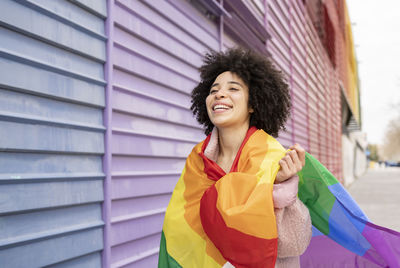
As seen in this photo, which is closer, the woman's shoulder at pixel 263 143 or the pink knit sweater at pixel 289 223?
the pink knit sweater at pixel 289 223

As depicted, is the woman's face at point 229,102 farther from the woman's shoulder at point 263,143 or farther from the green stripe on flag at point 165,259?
the green stripe on flag at point 165,259

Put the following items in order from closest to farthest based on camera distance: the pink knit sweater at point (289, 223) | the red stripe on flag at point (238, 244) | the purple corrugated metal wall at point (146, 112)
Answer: the red stripe on flag at point (238, 244)
the pink knit sweater at point (289, 223)
the purple corrugated metal wall at point (146, 112)

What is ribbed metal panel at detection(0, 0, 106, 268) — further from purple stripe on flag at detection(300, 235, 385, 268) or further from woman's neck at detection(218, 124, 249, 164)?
purple stripe on flag at detection(300, 235, 385, 268)

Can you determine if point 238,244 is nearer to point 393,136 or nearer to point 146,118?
point 146,118

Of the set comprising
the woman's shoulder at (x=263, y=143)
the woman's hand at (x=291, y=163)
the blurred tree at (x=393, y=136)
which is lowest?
the blurred tree at (x=393, y=136)

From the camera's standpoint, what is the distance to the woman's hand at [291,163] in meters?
1.67

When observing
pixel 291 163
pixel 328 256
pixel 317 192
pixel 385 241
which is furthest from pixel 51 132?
pixel 385 241

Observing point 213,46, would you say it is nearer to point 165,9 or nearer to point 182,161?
point 165,9

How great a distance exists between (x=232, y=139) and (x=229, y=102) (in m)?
0.21

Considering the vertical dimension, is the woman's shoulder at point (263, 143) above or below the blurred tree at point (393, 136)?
above

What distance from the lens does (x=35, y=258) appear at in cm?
200

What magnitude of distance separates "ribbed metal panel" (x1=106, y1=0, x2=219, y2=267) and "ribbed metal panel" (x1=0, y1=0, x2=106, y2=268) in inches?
7.9

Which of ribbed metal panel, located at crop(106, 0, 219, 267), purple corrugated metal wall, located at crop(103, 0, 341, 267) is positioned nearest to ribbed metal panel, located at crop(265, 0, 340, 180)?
purple corrugated metal wall, located at crop(103, 0, 341, 267)

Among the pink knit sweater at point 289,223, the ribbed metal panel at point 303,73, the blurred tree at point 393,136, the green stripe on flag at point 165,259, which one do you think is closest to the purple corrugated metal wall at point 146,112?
the green stripe on flag at point 165,259
